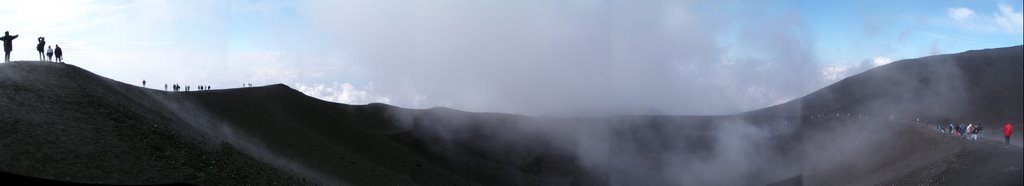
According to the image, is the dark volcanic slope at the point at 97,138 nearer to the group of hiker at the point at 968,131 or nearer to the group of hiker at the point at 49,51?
the group of hiker at the point at 49,51

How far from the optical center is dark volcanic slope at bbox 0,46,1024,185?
26297 mm

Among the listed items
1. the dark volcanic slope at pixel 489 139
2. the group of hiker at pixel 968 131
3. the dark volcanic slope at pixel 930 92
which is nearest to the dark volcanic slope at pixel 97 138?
the dark volcanic slope at pixel 489 139

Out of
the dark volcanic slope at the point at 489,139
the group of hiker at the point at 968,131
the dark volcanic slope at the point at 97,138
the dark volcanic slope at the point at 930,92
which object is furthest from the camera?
the group of hiker at the point at 968,131

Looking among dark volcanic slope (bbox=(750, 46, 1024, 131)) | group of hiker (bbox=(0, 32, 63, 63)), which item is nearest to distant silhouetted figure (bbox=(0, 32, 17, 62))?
group of hiker (bbox=(0, 32, 63, 63))

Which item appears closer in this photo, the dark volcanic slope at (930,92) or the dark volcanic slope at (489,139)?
the dark volcanic slope at (489,139)

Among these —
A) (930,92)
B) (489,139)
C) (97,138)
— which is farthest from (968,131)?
(489,139)

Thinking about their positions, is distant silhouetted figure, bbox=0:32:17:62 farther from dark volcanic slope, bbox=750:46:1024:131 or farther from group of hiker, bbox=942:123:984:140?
group of hiker, bbox=942:123:984:140

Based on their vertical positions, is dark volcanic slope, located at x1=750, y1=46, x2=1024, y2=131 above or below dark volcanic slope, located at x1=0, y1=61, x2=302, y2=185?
above

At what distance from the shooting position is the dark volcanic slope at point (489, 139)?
26297 mm

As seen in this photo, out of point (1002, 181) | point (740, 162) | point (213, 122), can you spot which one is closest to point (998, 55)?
point (1002, 181)

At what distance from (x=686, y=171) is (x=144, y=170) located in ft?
192

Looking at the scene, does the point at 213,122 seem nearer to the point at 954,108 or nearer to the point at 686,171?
the point at 686,171

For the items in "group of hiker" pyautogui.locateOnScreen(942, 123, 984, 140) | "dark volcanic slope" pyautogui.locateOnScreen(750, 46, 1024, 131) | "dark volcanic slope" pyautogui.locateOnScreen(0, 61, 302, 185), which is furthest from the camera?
"group of hiker" pyautogui.locateOnScreen(942, 123, 984, 140)

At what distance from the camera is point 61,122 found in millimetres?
27172
